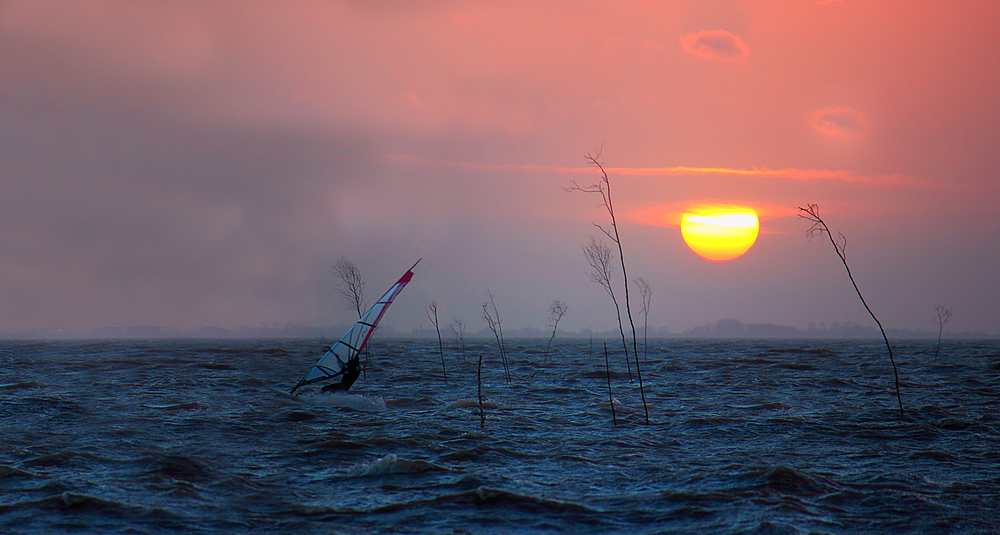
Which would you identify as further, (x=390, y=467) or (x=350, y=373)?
(x=350, y=373)

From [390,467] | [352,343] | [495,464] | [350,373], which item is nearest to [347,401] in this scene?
[350,373]

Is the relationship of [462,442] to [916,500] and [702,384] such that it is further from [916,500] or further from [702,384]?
A: [702,384]

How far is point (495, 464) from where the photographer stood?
42.3 feet

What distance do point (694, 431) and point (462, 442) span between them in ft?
22.3

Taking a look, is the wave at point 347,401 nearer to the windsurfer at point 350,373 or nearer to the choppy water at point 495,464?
the choppy water at point 495,464

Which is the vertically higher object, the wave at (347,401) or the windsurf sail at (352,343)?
the windsurf sail at (352,343)

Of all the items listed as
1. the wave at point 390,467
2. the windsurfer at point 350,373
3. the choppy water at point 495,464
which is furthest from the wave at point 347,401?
the wave at point 390,467

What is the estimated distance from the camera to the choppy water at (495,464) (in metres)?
9.19

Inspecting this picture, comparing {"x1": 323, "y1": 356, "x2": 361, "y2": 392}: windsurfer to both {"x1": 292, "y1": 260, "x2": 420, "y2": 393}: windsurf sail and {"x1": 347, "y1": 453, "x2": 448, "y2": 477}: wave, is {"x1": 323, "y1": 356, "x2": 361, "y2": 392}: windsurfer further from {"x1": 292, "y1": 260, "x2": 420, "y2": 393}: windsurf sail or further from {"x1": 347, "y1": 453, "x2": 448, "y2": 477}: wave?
{"x1": 347, "y1": 453, "x2": 448, "y2": 477}: wave

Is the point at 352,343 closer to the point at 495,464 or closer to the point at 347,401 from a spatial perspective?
the point at 347,401

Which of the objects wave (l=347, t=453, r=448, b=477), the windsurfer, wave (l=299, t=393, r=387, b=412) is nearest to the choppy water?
wave (l=347, t=453, r=448, b=477)

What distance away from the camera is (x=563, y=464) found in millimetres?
12953

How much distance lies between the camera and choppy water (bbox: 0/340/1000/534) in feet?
30.1

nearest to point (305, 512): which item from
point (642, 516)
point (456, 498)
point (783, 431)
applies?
point (456, 498)
